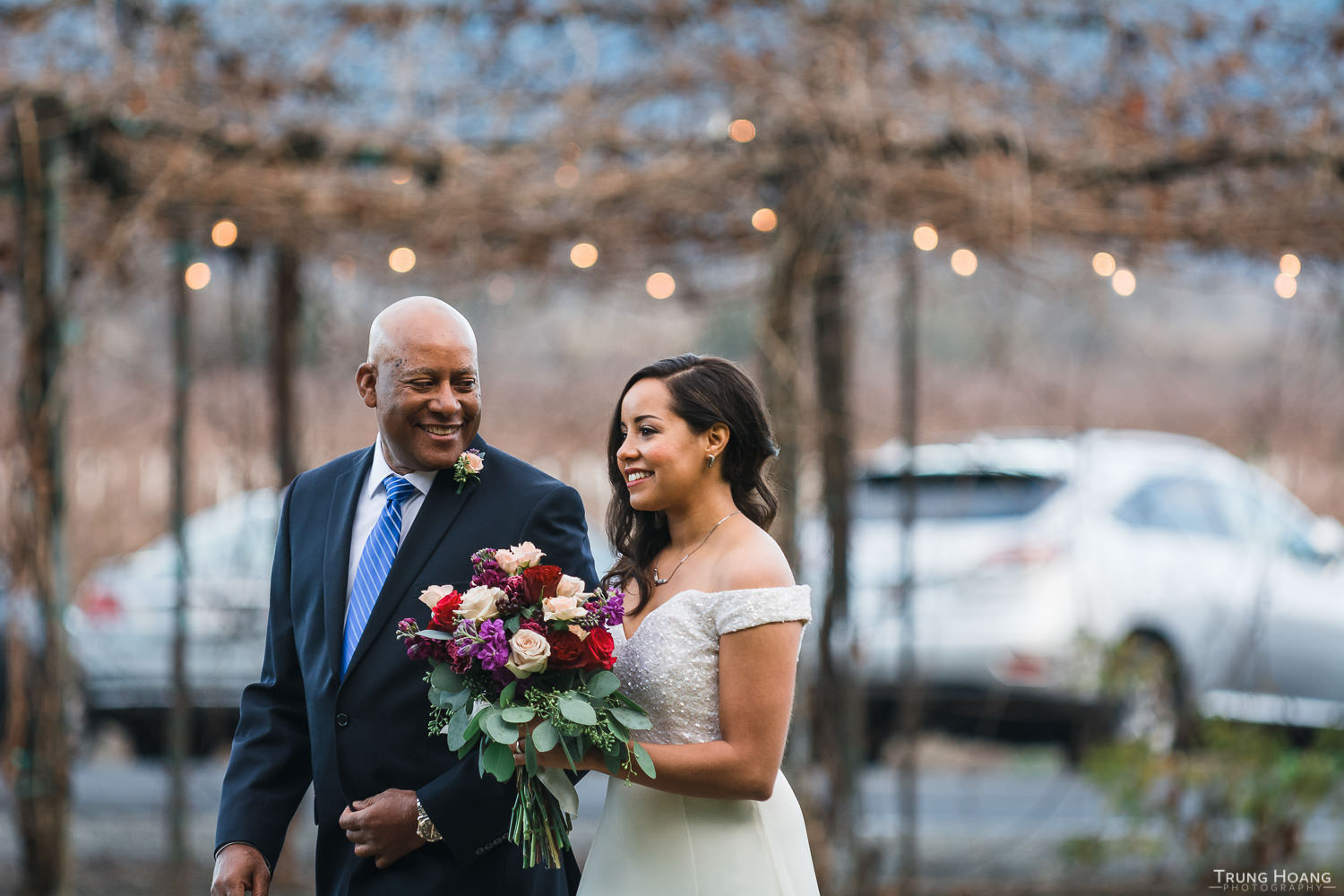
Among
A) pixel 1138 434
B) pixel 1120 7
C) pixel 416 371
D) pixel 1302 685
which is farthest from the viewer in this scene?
pixel 1138 434

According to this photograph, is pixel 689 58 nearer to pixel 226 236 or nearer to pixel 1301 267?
pixel 226 236

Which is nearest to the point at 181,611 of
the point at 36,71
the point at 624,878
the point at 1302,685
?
the point at 36,71

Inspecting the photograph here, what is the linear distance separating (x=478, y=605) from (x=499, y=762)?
0.87 feet

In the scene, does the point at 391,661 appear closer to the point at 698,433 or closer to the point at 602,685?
the point at 602,685

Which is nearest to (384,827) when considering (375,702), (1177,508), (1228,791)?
(375,702)

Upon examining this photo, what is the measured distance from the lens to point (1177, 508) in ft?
26.1

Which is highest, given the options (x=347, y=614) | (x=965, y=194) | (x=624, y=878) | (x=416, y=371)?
(x=965, y=194)

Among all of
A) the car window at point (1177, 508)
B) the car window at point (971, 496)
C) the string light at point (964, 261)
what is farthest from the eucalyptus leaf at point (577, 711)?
the car window at point (1177, 508)

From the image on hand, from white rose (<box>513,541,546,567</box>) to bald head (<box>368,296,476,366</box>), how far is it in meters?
0.43

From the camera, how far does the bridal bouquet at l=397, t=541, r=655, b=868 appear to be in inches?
92.2

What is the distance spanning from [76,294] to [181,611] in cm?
126

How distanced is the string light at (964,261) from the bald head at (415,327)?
124 inches

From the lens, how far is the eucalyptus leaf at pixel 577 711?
2330 millimetres

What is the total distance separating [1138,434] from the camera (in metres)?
9.05
